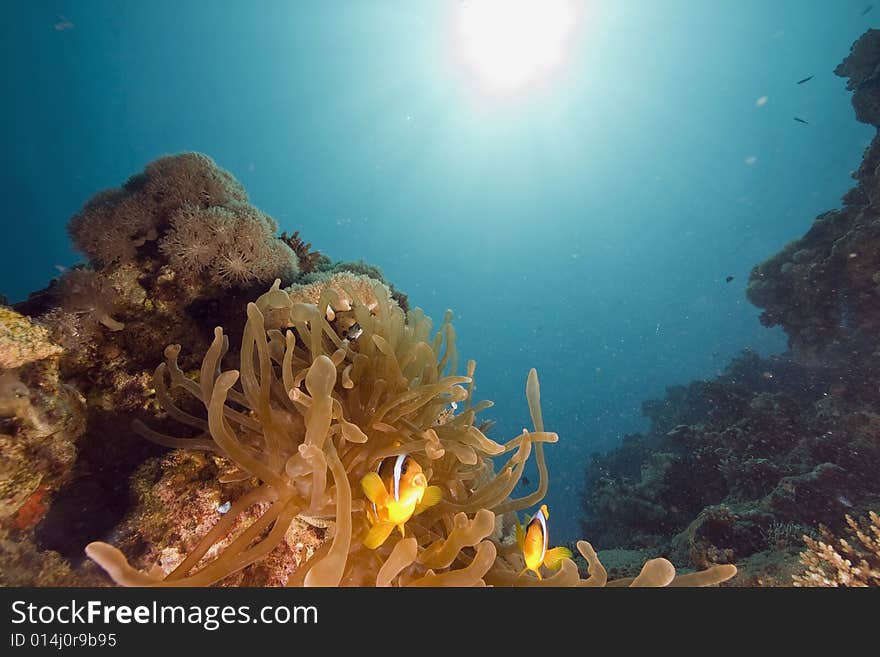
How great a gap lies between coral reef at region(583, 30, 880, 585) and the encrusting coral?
3839 mm

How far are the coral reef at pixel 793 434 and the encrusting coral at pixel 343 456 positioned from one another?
3839 millimetres

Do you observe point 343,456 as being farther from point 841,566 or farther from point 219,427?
point 841,566

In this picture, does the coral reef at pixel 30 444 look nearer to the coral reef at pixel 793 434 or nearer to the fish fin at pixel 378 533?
the fish fin at pixel 378 533

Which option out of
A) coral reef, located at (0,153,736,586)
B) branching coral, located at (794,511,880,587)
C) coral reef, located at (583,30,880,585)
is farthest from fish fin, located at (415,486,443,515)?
coral reef, located at (583,30,880,585)

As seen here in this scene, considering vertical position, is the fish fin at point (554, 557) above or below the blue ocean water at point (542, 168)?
below

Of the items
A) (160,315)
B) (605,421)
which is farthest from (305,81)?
(160,315)

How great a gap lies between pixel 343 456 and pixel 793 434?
35.5ft

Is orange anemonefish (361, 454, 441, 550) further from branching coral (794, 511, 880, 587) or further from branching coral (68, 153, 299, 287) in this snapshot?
branching coral (794, 511, 880, 587)

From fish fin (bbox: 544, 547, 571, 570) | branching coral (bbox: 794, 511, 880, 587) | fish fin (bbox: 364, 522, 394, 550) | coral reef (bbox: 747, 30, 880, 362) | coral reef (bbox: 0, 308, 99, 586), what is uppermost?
coral reef (bbox: 747, 30, 880, 362)

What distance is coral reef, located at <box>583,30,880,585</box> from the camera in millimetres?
5977

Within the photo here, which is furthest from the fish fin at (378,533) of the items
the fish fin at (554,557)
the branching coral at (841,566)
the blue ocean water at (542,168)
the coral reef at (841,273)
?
the blue ocean water at (542,168)

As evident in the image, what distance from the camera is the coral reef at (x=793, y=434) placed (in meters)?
5.98

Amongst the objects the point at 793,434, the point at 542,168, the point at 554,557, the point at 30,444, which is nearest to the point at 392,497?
the point at 554,557
